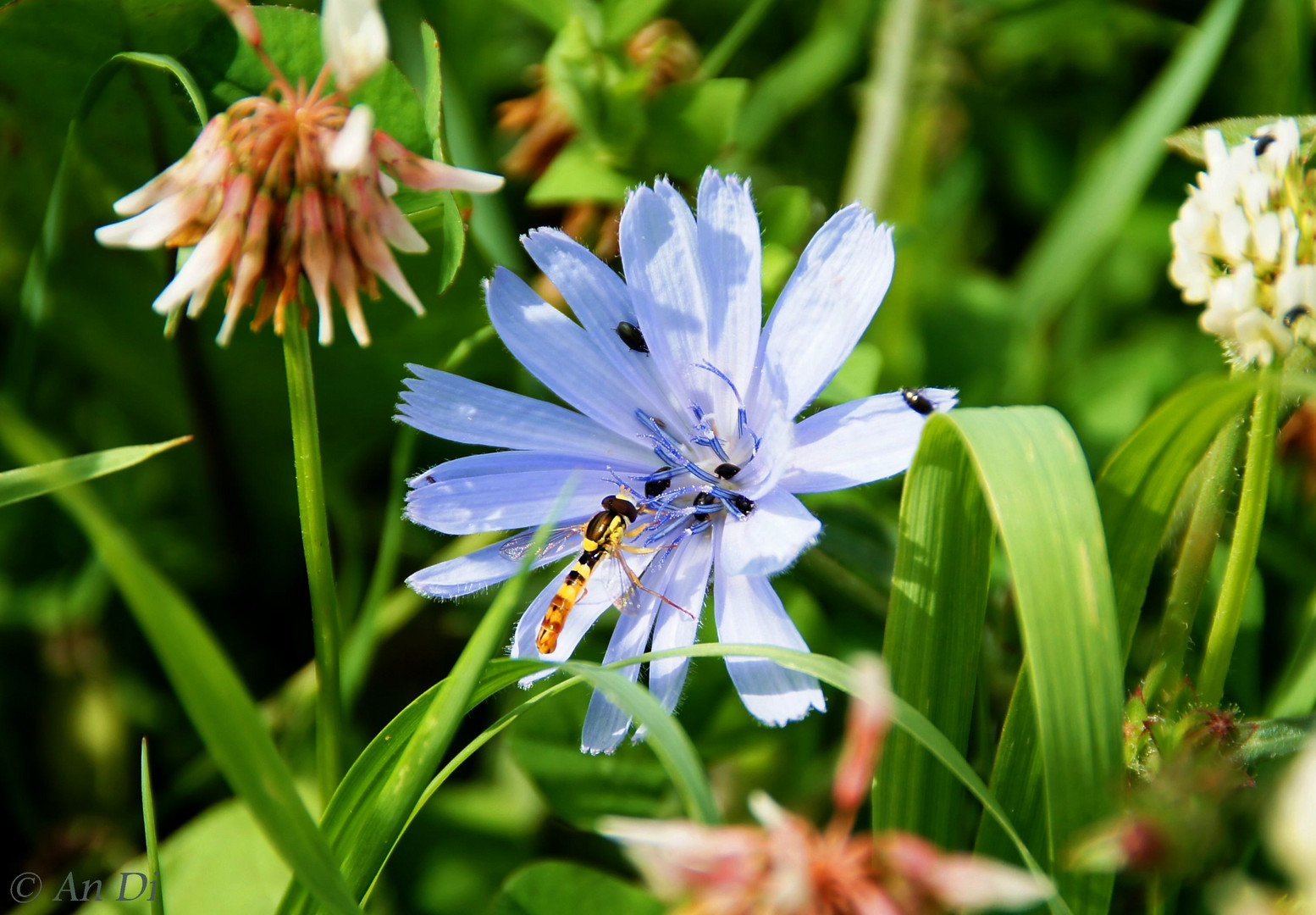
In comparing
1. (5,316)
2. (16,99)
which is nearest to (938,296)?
(16,99)

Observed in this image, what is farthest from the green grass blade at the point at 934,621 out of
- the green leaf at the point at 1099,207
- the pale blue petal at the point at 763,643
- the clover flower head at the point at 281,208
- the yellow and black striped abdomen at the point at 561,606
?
the green leaf at the point at 1099,207

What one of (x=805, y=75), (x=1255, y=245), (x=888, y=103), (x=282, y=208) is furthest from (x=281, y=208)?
(x=805, y=75)

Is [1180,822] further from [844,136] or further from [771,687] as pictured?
[844,136]

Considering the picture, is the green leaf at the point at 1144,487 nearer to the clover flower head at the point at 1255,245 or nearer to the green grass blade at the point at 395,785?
the clover flower head at the point at 1255,245

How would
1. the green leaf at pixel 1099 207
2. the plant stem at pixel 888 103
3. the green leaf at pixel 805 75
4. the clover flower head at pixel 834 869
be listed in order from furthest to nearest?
the green leaf at pixel 805 75 < the plant stem at pixel 888 103 < the green leaf at pixel 1099 207 < the clover flower head at pixel 834 869

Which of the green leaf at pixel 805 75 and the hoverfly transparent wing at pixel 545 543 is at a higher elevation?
the green leaf at pixel 805 75

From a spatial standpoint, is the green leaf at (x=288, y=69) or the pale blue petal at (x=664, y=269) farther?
the green leaf at (x=288, y=69)
